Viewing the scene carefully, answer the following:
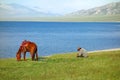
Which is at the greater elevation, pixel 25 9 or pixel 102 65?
pixel 25 9

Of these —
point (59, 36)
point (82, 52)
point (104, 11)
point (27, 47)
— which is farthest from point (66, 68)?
point (104, 11)

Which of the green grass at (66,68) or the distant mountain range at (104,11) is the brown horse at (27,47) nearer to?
the green grass at (66,68)

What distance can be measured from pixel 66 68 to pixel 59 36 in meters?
0.58

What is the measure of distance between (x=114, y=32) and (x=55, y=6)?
3.51 feet

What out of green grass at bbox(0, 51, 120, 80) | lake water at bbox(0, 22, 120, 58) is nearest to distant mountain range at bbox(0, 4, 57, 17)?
lake water at bbox(0, 22, 120, 58)

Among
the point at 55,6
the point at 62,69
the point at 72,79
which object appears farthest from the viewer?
the point at 55,6

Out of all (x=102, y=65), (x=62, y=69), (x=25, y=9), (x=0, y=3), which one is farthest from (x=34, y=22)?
(x=102, y=65)

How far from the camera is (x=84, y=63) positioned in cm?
437

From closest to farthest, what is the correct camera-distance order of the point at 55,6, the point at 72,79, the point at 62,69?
the point at 72,79 < the point at 62,69 < the point at 55,6

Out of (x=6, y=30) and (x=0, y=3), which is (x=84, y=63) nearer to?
(x=6, y=30)

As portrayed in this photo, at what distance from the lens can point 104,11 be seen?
4.52 metres

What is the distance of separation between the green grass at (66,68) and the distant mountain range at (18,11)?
2.36 ft

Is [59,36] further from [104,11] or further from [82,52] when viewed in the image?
[104,11]

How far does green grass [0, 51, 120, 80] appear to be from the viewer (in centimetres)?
394
